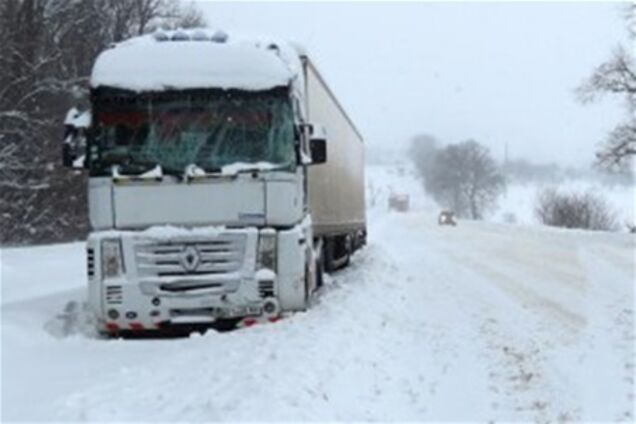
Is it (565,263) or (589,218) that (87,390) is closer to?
(565,263)

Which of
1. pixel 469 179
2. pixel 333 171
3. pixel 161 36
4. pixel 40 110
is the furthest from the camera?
pixel 469 179

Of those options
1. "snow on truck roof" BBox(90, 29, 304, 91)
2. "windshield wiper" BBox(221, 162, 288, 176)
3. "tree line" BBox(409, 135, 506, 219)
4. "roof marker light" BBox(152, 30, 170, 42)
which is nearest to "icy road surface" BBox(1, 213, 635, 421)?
"windshield wiper" BBox(221, 162, 288, 176)

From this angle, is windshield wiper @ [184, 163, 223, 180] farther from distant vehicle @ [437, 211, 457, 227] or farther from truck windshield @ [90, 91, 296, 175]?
distant vehicle @ [437, 211, 457, 227]

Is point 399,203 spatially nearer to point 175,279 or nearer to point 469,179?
point 469,179

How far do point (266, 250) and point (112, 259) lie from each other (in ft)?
5.86

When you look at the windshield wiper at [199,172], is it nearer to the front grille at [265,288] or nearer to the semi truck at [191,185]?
the semi truck at [191,185]

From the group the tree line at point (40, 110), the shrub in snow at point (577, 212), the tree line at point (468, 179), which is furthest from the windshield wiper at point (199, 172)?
the tree line at point (468, 179)

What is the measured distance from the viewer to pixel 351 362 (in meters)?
10.5

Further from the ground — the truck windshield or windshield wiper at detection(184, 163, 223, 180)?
the truck windshield

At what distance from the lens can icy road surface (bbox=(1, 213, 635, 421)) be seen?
8.45 metres

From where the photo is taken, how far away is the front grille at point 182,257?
40.8ft

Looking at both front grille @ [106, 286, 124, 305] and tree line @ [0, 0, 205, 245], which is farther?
tree line @ [0, 0, 205, 245]

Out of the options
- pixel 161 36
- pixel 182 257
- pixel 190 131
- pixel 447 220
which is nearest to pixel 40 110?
pixel 161 36

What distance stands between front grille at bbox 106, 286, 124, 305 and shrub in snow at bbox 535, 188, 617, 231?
67.4 m
